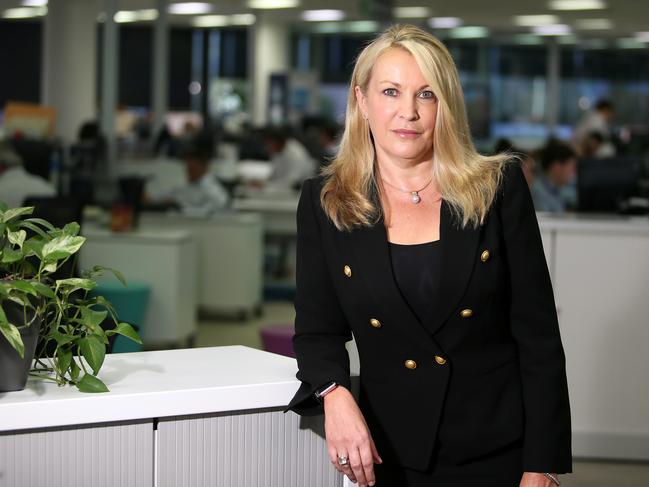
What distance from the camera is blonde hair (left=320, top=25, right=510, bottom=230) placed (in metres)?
2.00

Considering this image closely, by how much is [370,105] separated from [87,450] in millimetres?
827

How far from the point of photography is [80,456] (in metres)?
1.93

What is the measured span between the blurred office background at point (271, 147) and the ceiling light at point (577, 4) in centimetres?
7

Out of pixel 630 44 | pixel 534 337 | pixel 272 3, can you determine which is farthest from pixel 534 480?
pixel 630 44

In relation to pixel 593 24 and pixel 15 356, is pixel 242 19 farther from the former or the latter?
pixel 15 356

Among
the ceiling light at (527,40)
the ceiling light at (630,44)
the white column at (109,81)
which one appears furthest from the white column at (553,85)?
the white column at (109,81)

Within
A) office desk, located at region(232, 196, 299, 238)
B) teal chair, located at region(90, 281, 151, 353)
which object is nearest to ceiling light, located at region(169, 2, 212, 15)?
office desk, located at region(232, 196, 299, 238)

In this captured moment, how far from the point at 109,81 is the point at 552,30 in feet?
44.1

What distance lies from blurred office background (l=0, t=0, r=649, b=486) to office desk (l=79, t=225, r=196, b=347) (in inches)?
0.4

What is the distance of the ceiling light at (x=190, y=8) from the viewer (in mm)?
19516

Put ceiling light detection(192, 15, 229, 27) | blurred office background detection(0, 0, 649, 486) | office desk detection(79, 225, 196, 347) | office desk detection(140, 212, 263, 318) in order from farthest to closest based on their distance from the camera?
ceiling light detection(192, 15, 229, 27), office desk detection(140, 212, 263, 318), office desk detection(79, 225, 196, 347), blurred office background detection(0, 0, 649, 486)

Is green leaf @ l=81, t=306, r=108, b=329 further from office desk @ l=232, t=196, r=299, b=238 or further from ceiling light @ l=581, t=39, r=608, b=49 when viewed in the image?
ceiling light @ l=581, t=39, r=608, b=49

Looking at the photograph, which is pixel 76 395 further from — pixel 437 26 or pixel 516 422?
pixel 437 26

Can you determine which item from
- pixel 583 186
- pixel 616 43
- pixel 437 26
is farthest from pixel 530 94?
pixel 583 186
